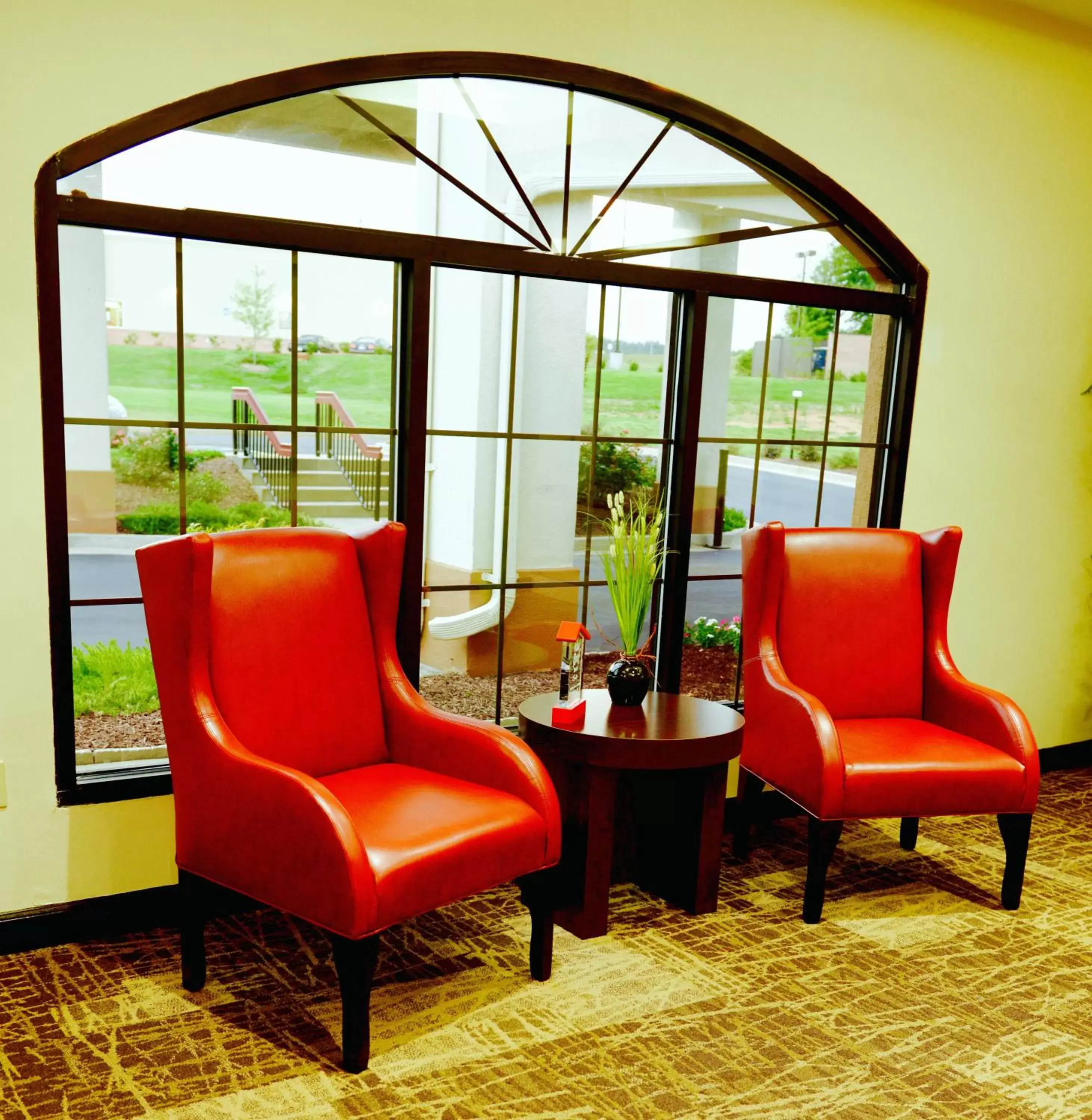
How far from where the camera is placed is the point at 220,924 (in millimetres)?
2982

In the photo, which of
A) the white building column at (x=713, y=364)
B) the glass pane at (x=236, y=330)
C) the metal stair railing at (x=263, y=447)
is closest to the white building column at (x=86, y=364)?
the glass pane at (x=236, y=330)

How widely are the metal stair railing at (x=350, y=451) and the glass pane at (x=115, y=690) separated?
2.21ft

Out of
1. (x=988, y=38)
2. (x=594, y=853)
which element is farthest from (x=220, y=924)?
(x=988, y=38)

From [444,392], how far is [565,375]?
426 millimetres

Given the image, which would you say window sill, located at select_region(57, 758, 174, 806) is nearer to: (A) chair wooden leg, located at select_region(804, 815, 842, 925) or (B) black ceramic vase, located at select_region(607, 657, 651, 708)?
(B) black ceramic vase, located at select_region(607, 657, 651, 708)

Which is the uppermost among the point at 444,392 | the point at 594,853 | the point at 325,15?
the point at 325,15

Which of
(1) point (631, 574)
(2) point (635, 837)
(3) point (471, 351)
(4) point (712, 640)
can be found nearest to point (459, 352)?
(3) point (471, 351)

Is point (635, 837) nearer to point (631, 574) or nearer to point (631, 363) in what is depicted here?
point (631, 574)

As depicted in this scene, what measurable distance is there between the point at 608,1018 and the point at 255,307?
2.04m

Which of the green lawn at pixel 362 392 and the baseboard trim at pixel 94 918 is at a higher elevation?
the green lawn at pixel 362 392

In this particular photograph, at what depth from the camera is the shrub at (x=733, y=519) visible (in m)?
3.88

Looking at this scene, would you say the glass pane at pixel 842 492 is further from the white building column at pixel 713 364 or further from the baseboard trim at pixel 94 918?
the baseboard trim at pixel 94 918

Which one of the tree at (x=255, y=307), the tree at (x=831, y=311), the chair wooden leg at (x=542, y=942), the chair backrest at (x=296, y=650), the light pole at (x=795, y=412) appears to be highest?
the tree at (x=831, y=311)

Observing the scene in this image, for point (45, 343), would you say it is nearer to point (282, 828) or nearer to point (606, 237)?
point (282, 828)
